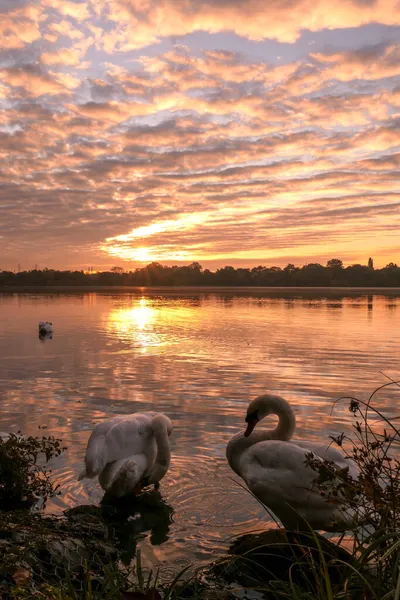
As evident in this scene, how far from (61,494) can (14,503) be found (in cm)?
62

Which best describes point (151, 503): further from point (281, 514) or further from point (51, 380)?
point (51, 380)

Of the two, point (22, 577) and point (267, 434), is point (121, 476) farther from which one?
point (22, 577)

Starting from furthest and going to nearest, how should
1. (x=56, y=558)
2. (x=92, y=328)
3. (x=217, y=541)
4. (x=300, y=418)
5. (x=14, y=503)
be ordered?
(x=92, y=328)
(x=300, y=418)
(x=14, y=503)
(x=217, y=541)
(x=56, y=558)

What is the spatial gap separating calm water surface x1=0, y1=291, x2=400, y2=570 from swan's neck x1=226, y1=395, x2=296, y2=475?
1.88 feet

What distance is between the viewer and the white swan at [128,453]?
22.3ft

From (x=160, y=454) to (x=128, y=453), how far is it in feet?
1.88

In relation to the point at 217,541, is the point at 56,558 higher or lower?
higher

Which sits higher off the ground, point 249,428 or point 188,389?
point 249,428

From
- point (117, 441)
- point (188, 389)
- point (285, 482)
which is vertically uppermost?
point (117, 441)

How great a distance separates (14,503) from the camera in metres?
6.90

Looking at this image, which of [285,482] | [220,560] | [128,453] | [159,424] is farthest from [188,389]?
[220,560]

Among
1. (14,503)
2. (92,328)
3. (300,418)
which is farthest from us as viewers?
(92,328)

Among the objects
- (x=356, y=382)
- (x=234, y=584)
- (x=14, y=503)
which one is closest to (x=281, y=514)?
(x=234, y=584)

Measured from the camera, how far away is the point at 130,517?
6953mm
